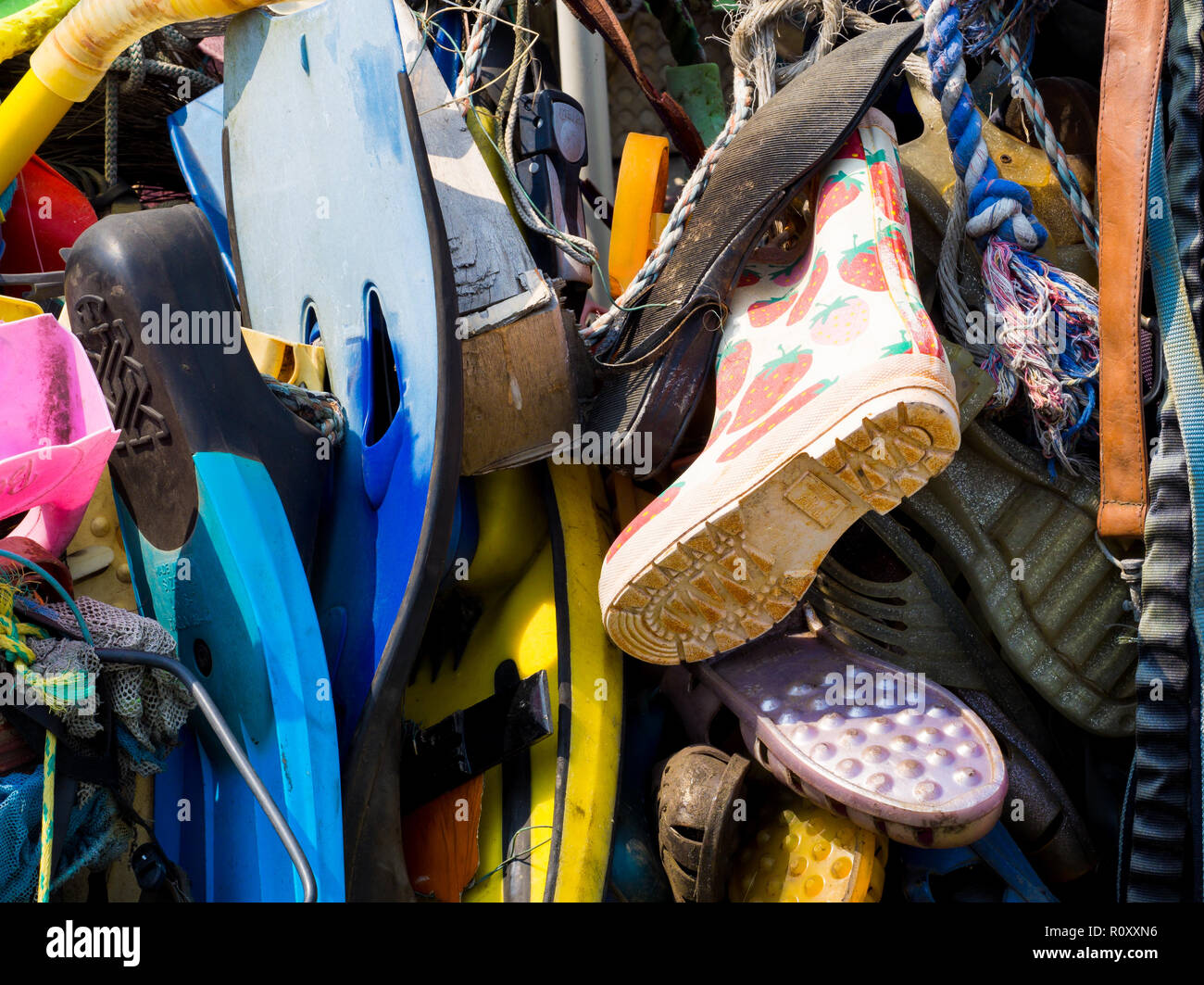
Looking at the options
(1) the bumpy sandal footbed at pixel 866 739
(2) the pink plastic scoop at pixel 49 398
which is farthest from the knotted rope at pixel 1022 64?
(2) the pink plastic scoop at pixel 49 398

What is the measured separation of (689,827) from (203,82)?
1.61 meters

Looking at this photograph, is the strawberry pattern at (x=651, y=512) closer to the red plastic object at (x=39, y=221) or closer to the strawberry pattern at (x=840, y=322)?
the strawberry pattern at (x=840, y=322)

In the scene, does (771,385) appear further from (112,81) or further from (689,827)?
(112,81)

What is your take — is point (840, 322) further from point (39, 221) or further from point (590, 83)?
point (39, 221)

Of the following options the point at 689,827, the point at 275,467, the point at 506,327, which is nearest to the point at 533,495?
the point at 506,327

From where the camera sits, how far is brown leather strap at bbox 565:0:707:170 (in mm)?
1902

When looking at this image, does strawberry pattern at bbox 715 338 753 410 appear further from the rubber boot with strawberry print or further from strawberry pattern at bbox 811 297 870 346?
strawberry pattern at bbox 811 297 870 346

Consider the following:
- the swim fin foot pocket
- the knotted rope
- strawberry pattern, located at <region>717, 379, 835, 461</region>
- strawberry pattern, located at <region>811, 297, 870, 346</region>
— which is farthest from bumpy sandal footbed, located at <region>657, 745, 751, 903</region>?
the knotted rope

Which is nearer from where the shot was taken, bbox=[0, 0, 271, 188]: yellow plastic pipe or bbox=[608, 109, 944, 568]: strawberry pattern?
bbox=[608, 109, 944, 568]: strawberry pattern

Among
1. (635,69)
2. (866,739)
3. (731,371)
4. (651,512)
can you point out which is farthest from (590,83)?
(866,739)

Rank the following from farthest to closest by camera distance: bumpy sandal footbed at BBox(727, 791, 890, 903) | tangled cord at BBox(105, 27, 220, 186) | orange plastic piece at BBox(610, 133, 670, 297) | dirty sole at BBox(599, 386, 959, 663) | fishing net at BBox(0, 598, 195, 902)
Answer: tangled cord at BBox(105, 27, 220, 186) < orange plastic piece at BBox(610, 133, 670, 297) < bumpy sandal footbed at BBox(727, 791, 890, 903) < dirty sole at BBox(599, 386, 959, 663) < fishing net at BBox(0, 598, 195, 902)

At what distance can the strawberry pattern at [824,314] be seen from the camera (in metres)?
1.40

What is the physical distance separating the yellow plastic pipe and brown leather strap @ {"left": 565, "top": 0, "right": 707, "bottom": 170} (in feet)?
1.64

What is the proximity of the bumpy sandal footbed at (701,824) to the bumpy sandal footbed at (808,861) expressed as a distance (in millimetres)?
38
